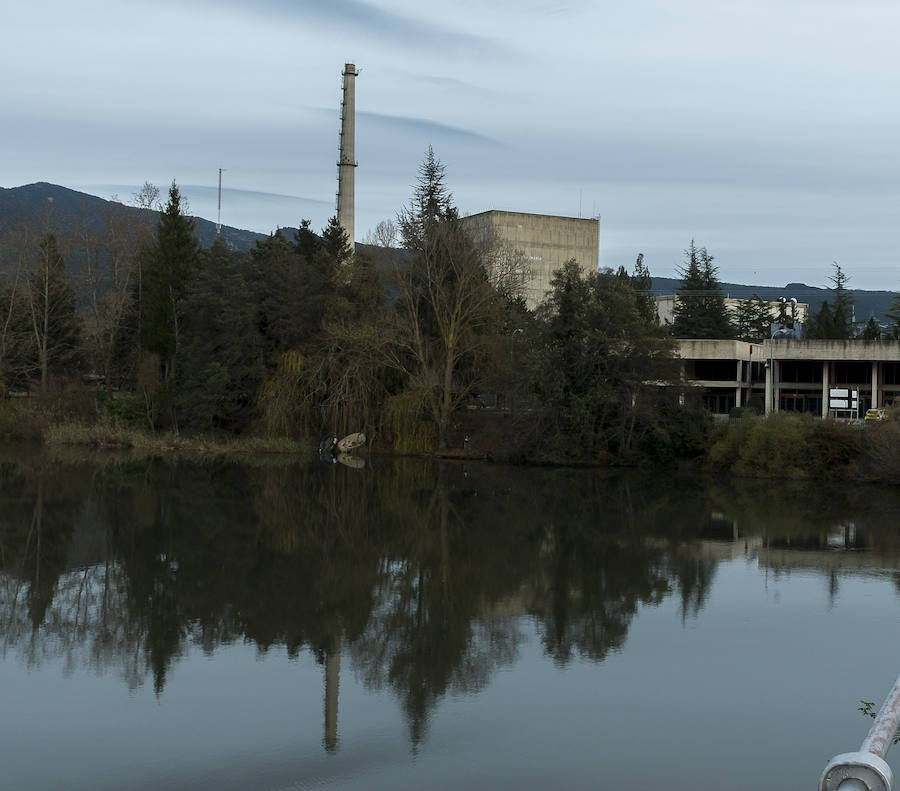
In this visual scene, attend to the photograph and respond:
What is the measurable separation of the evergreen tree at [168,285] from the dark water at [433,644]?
2381 centimetres

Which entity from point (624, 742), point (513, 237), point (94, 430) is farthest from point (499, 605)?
point (513, 237)

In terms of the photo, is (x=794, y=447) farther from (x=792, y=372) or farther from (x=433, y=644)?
(x=433, y=644)

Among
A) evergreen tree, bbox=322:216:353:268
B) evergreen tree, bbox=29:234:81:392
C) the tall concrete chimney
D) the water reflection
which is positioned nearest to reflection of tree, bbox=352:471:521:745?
the water reflection

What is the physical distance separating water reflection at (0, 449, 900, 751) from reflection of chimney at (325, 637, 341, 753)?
3 centimetres

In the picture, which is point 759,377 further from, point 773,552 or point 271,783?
point 271,783

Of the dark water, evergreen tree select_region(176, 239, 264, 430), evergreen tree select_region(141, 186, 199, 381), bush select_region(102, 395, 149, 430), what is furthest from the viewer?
evergreen tree select_region(141, 186, 199, 381)

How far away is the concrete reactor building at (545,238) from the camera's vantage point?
7825 cm

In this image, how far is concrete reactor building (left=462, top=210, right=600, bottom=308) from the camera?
78250 mm

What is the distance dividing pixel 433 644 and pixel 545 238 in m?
69.2

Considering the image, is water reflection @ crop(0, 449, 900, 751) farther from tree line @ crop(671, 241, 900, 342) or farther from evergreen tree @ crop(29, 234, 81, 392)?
tree line @ crop(671, 241, 900, 342)

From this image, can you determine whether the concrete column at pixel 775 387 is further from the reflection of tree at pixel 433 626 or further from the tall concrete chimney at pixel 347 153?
the reflection of tree at pixel 433 626

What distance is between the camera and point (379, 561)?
1923 cm

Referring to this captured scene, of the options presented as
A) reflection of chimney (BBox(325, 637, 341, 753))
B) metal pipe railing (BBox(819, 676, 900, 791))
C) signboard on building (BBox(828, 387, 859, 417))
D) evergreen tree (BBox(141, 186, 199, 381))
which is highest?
evergreen tree (BBox(141, 186, 199, 381))

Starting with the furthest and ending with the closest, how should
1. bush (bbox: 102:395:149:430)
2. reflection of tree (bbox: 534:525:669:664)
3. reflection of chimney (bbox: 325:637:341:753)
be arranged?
bush (bbox: 102:395:149:430), reflection of tree (bbox: 534:525:669:664), reflection of chimney (bbox: 325:637:341:753)
